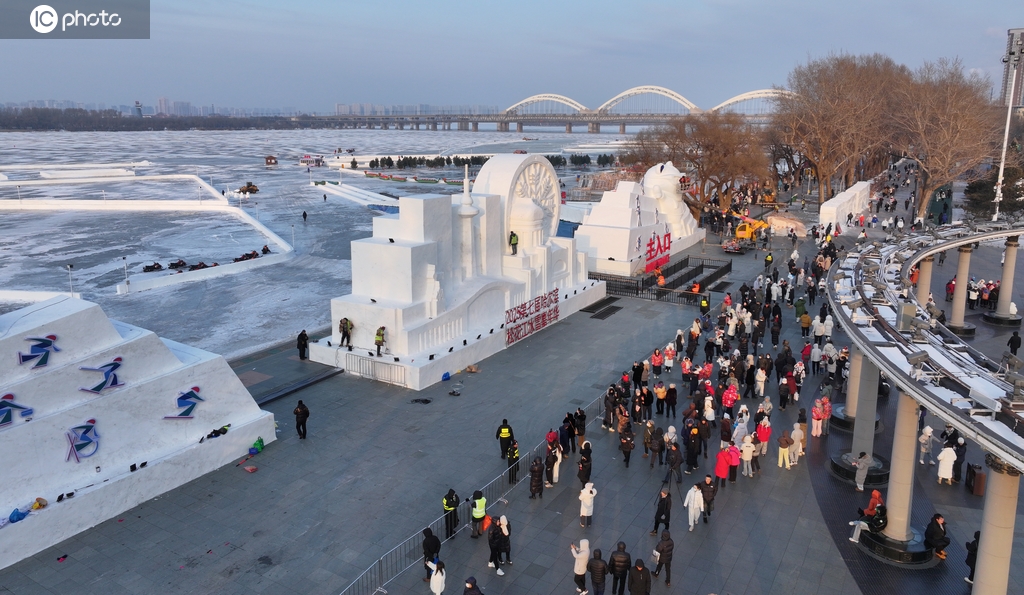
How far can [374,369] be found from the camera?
18.9 meters

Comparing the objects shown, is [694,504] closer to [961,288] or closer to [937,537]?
[937,537]

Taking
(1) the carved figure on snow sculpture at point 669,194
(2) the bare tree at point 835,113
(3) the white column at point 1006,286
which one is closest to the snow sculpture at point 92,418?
(3) the white column at point 1006,286

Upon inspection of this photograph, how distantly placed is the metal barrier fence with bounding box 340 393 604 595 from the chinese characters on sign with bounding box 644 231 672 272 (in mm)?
19705

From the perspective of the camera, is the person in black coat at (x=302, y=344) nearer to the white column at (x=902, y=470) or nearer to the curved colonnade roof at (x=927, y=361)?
the curved colonnade roof at (x=927, y=361)

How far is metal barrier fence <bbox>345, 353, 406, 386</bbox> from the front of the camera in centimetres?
1853

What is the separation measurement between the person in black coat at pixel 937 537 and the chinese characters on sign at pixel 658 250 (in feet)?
73.2

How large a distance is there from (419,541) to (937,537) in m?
8.10

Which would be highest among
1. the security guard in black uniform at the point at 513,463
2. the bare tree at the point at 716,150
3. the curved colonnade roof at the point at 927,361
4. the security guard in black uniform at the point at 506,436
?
the bare tree at the point at 716,150

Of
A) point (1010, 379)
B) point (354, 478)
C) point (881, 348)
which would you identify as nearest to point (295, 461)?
point (354, 478)

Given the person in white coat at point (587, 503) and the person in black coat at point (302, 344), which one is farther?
the person in black coat at point (302, 344)

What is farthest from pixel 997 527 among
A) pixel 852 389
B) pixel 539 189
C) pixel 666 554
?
pixel 539 189

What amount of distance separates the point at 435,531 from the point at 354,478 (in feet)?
8.51

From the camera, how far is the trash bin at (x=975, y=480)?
1310cm

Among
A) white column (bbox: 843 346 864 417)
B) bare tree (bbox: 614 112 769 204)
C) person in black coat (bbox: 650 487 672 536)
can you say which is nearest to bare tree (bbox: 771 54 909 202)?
bare tree (bbox: 614 112 769 204)
